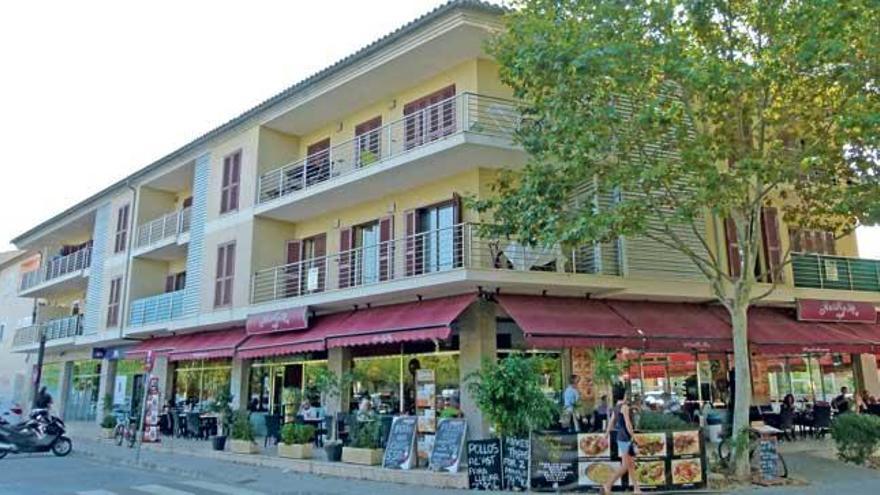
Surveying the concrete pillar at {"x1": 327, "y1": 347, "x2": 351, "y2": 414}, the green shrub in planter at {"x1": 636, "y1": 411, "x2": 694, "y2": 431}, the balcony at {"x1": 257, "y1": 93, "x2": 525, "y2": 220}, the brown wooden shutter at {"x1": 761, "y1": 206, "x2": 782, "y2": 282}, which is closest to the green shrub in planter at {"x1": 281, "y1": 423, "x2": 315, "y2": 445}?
the concrete pillar at {"x1": 327, "y1": 347, "x2": 351, "y2": 414}

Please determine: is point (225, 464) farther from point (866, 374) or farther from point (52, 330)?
point (52, 330)

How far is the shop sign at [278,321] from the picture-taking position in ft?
62.8

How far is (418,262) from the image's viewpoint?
17984 millimetres

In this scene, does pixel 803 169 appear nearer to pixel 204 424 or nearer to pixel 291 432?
pixel 291 432

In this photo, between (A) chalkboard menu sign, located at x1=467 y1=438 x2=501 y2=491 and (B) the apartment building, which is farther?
(B) the apartment building

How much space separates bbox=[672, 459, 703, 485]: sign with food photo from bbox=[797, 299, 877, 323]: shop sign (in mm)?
9230

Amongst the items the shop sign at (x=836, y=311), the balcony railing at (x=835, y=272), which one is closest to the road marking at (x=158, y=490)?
the shop sign at (x=836, y=311)

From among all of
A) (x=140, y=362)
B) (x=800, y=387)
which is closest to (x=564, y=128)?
(x=800, y=387)

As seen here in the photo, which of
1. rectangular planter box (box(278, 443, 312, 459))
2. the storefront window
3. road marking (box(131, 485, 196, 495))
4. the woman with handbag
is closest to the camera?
the woman with handbag

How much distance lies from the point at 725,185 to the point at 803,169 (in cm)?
173

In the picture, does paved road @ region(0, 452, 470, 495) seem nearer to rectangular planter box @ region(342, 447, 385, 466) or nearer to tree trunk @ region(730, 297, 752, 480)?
rectangular planter box @ region(342, 447, 385, 466)

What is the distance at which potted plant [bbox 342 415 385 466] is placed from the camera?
593 inches

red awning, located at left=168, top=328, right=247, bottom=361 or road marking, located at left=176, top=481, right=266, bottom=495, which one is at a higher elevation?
red awning, located at left=168, top=328, right=247, bottom=361

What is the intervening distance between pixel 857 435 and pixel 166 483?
47.8 feet
